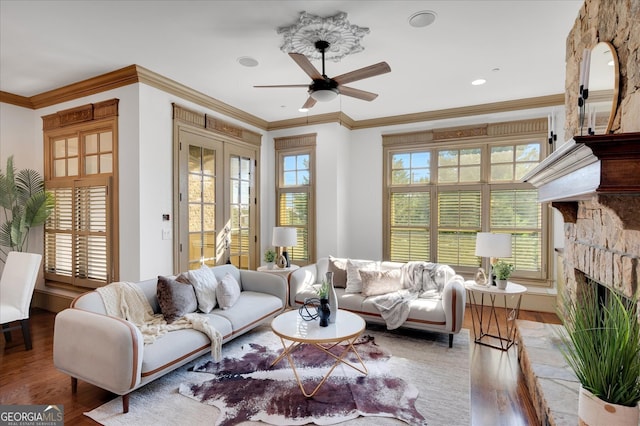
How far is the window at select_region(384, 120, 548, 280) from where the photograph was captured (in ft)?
15.5

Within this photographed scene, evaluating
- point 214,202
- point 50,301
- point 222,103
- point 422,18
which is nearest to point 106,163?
point 214,202

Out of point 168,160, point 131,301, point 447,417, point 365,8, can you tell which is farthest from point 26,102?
point 447,417

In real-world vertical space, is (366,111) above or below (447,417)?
above

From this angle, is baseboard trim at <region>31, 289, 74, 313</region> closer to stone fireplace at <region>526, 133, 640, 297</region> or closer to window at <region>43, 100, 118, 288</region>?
window at <region>43, 100, 118, 288</region>

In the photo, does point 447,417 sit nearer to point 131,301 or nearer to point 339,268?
point 339,268

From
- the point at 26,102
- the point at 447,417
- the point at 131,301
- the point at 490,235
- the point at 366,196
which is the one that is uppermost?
the point at 26,102

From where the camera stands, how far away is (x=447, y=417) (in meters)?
2.24

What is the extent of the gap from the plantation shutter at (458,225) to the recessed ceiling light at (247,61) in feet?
11.1

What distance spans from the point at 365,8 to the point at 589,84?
1600 mm

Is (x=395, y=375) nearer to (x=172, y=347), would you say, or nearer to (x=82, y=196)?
(x=172, y=347)

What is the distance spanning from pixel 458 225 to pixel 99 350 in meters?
4.68


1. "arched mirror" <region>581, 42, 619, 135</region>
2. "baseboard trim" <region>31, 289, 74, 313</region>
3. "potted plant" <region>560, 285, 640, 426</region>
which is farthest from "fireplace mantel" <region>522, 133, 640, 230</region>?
"baseboard trim" <region>31, 289, 74, 313</region>

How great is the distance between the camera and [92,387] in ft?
8.57

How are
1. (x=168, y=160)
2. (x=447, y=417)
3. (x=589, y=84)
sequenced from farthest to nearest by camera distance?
(x=168, y=160)
(x=447, y=417)
(x=589, y=84)
